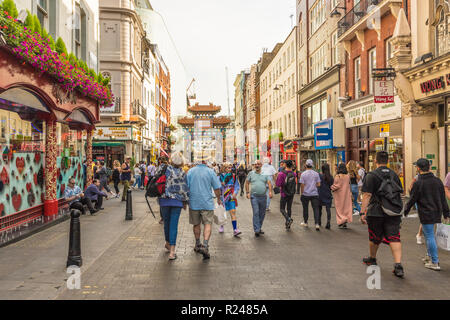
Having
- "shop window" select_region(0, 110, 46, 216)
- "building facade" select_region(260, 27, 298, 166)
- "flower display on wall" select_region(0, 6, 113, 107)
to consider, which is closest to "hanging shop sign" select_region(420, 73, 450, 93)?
"flower display on wall" select_region(0, 6, 113, 107)

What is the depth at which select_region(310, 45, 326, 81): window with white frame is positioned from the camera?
2725 centimetres

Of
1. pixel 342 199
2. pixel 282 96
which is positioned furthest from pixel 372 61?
pixel 282 96

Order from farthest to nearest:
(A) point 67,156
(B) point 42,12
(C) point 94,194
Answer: (C) point 94,194
(A) point 67,156
(B) point 42,12

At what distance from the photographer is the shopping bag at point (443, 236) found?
6453mm

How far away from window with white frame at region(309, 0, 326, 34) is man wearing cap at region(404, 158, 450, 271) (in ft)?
72.6

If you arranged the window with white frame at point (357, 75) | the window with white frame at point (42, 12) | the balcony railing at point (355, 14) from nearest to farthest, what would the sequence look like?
1. the window with white frame at point (42, 12)
2. the balcony railing at point (355, 14)
3. the window with white frame at point (357, 75)

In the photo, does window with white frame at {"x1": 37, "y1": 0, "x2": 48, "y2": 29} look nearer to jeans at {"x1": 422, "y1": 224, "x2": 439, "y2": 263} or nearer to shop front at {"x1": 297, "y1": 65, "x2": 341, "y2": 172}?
jeans at {"x1": 422, "y1": 224, "x2": 439, "y2": 263}

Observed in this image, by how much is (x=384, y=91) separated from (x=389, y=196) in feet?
37.0

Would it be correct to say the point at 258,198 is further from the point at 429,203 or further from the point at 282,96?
the point at 282,96

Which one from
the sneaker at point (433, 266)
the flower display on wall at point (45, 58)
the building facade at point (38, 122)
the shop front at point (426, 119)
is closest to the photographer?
the sneaker at point (433, 266)

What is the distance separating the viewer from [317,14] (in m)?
28.5

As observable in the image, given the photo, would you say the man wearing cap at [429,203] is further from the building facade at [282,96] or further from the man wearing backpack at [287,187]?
the building facade at [282,96]

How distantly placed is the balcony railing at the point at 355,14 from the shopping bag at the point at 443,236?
1403 centimetres

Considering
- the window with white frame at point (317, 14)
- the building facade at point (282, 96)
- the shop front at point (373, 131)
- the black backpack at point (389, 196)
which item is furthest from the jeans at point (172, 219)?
the building facade at point (282, 96)
